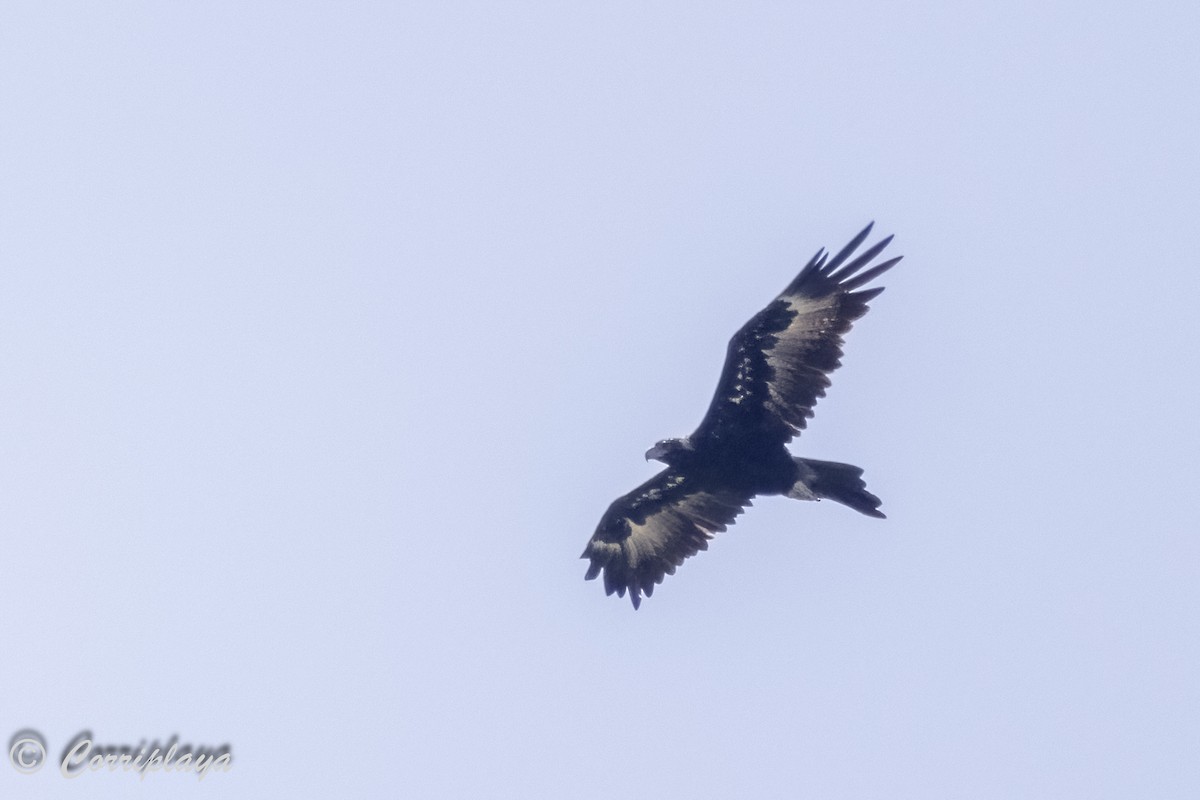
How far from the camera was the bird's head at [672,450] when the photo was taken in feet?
62.5

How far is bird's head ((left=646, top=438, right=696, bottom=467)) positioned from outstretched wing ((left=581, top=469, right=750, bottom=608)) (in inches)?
37.6

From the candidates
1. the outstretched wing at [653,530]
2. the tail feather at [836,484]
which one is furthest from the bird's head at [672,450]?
the tail feather at [836,484]

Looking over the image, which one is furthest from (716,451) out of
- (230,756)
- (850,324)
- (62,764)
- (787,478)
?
(62,764)

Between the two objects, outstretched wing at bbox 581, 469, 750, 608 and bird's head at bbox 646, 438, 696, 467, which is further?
outstretched wing at bbox 581, 469, 750, 608

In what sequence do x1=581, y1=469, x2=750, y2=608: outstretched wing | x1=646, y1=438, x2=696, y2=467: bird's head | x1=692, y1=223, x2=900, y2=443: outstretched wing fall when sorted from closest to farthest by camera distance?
x1=692, y1=223, x2=900, y2=443: outstretched wing
x1=646, y1=438, x2=696, y2=467: bird's head
x1=581, y1=469, x2=750, y2=608: outstretched wing

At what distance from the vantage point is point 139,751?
17.8 meters

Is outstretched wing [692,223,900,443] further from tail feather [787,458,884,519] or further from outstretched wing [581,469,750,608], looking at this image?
outstretched wing [581,469,750,608]

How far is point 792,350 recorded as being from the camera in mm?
18234

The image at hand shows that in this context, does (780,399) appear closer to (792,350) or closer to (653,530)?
(792,350)

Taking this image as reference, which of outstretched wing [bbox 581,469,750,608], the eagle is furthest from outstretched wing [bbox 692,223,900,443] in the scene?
outstretched wing [bbox 581,469,750,608]

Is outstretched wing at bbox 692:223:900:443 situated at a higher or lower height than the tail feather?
higher

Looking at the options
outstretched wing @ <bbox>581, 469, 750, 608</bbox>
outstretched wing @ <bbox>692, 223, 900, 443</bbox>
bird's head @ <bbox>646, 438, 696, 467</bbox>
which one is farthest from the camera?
outstretched wing @ <bbox>581, 469, 750, 608</bbox>

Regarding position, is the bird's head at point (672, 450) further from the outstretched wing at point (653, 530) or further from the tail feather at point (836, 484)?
the tail feather at point (836, 484)

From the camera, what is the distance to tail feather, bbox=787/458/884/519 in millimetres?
17969
